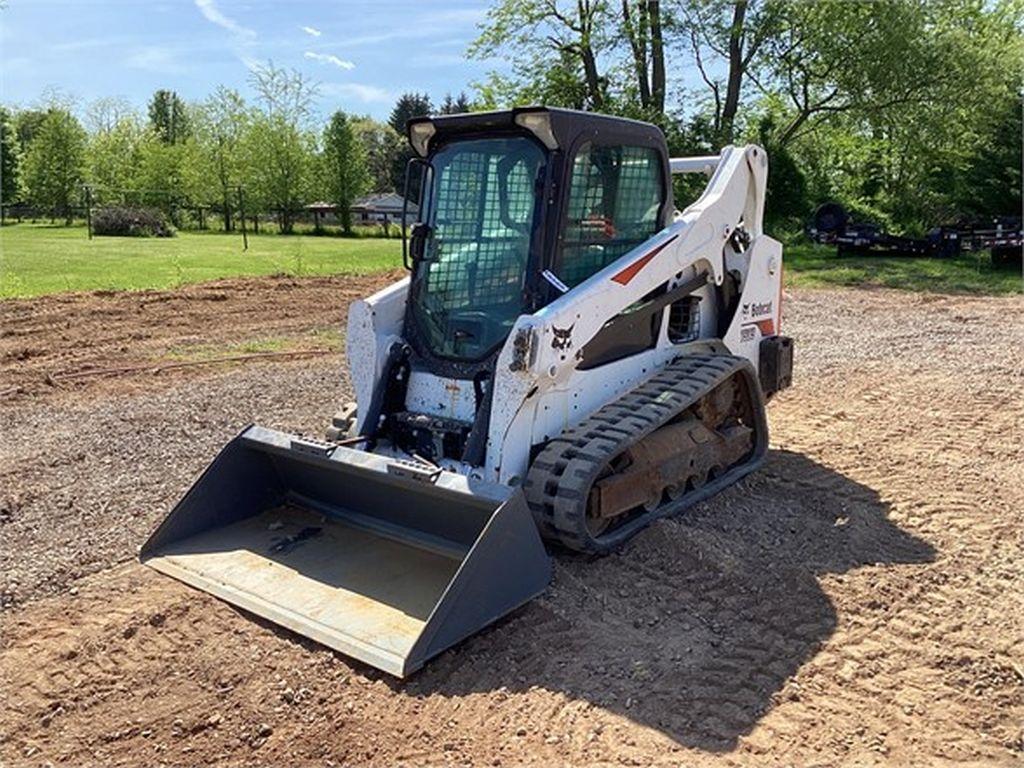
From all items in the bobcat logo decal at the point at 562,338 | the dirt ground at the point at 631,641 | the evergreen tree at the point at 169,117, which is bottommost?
the dirt ground at the point at 631,641

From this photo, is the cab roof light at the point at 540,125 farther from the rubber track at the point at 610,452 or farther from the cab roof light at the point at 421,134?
the rubber track at the point at 610,452

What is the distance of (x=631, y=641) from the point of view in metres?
3.74

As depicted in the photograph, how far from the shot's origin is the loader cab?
466 cm

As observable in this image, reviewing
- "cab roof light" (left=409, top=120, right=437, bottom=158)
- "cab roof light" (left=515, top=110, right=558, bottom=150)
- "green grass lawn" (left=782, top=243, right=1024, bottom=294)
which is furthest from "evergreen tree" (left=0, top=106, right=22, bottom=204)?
"cab roof light" (left=515, top=110, right=558, bottom=150)

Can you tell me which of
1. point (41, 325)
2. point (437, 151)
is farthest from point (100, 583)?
point (41, 325)

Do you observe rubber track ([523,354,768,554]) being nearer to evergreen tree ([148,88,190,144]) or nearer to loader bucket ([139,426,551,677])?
loader bucket ([139,426,551,677])

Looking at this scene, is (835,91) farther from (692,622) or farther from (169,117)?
(169,117)

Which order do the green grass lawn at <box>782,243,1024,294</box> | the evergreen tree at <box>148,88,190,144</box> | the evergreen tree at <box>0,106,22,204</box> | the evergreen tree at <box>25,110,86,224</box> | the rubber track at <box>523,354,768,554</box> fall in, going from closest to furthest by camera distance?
the rubber track at <box>523,354,768,554</box>, the green grass lawn at <box>782,243,1024,294</box>, the evergreen tree at <box>0,106,22,204</box>, the evergreen tree at <box>25,110,86,224</box>, the evergreen tree at <box>148,88,190,144</box>

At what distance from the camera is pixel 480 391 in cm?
466

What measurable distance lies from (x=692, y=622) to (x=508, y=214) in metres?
2.33

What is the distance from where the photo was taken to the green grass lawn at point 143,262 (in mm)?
16781

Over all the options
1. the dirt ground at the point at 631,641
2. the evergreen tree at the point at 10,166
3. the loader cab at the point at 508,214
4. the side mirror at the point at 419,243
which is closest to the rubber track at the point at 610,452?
the dirt ground at the point at 631,641

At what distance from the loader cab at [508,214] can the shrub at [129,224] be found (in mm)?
32666

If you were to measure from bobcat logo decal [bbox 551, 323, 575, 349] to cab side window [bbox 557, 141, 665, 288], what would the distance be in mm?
476
